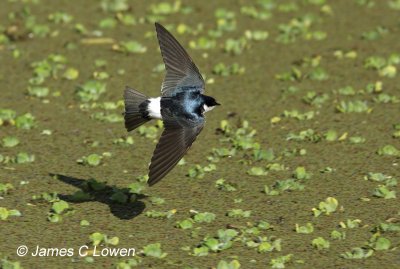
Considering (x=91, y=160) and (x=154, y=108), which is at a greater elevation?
(x=91, y=160)

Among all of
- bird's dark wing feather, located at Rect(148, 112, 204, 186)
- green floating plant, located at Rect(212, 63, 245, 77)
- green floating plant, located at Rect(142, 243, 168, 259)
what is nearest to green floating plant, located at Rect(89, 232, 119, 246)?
green floating plant, located at Rect(142, 243, 168, 259)

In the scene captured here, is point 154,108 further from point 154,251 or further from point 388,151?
point 388,151

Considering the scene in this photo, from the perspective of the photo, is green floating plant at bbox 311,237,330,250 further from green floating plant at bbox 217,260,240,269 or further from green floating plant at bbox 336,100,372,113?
green floating plant at bbox 336,100,372,113

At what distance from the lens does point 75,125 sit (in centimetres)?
1020

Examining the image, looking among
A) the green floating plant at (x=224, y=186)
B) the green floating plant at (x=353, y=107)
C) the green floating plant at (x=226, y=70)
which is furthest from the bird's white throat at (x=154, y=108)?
the green floating plant at (x=226, y=70)

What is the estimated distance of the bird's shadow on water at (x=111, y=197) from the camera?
8.12 m

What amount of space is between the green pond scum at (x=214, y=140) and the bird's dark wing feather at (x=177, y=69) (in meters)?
0.83

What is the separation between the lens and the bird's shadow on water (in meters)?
8.12

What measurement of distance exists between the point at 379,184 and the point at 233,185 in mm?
1251

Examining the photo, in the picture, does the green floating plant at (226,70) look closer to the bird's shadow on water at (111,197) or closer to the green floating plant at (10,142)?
the green floating plant at (10,142)

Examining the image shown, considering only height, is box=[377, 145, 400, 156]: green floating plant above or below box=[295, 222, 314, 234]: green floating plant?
above

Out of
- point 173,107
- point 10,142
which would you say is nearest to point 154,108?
point 173,107

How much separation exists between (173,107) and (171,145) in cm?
58

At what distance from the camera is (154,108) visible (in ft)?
26.9
